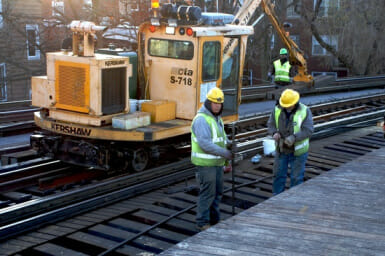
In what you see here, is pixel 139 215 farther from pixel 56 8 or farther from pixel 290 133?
pixel 56 8

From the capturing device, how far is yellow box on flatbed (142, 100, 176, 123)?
34.1 ft

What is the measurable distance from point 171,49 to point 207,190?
4.04 meters

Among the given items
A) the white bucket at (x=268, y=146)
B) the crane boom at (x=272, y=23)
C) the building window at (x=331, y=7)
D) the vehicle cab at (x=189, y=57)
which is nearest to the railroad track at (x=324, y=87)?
Answer: the crane boom at (x=272, y=23)

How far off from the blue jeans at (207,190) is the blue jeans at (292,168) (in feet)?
4.14

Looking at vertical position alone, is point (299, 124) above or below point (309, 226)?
above

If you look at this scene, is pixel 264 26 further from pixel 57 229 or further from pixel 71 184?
pixel 57 229

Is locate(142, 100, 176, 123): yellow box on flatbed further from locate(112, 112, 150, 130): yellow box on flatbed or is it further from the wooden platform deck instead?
the wooden platform deck

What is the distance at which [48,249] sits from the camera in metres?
7.07

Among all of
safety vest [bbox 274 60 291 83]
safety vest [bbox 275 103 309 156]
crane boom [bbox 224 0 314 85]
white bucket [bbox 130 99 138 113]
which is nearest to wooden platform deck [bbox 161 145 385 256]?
safety vest [bbox 275 103 309 156]

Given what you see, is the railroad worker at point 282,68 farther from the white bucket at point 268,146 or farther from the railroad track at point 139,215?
the white bucket at point 268,146

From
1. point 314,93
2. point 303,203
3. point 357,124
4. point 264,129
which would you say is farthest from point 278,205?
point 314,93

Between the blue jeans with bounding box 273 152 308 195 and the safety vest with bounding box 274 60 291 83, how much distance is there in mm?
8511

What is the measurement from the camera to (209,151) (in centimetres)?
717

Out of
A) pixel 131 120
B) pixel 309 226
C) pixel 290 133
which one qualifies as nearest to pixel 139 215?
pixel 131 120
